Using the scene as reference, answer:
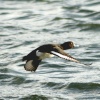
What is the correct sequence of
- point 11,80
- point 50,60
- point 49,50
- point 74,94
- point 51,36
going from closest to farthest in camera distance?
point 49,50 < point 74,94 < point 11,80 < point 50,60 < point 51,36

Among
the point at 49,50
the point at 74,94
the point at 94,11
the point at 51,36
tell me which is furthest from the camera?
the point at 94,11

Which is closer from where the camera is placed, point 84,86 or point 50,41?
point 84,86

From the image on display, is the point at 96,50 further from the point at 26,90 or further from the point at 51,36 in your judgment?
the point at 26,90

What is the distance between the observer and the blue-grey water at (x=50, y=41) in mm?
10273

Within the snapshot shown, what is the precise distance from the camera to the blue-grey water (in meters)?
10.3

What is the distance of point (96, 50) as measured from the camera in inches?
509

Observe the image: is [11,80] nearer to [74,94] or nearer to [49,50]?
[74,94]

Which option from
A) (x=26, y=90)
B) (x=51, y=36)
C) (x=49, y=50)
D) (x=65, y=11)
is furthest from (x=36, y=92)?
(x=65, y=11)

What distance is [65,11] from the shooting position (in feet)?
55.8

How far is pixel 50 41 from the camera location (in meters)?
13.6

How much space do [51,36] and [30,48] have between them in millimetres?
1095

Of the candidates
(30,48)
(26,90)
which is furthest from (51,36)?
(26,90)

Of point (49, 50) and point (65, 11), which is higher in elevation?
point (49, 50)

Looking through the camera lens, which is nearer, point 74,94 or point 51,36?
point 74,94
